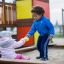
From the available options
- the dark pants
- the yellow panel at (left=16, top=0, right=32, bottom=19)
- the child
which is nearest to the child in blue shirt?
the dark pants

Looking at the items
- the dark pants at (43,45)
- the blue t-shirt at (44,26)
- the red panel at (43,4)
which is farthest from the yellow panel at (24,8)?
the blue t-shirt at (44,26)

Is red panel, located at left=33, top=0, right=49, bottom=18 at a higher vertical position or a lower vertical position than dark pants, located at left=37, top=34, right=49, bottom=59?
higher

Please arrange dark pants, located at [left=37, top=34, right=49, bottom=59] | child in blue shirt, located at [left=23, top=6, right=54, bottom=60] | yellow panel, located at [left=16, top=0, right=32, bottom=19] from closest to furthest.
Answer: child in blue shirt, located at [left=23, top=6, right=54, bottom=60], dark pants, located at [left=37, top=34, right=49, bottom=59], yellow panel, located at [left=16, top=0, right=32, bottom=19]

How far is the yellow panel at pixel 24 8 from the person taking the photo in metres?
7.23

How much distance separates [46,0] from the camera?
788cm

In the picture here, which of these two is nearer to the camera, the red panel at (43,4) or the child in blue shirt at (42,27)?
the child in blue shirt at (42,27)

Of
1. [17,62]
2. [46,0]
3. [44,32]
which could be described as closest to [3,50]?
[17,62]

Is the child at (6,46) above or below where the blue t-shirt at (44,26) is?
below

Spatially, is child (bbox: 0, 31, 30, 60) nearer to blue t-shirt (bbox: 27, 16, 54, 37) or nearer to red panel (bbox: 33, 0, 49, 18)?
blue t-shirt (bbox: 27, 16, 54, 37)

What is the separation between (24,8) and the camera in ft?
24.0

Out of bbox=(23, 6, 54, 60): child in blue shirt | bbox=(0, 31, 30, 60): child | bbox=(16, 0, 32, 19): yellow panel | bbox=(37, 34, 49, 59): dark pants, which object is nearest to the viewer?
bbox=(0, 31, 30, 60): child

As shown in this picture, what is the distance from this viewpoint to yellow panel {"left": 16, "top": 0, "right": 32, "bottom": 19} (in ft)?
23.7

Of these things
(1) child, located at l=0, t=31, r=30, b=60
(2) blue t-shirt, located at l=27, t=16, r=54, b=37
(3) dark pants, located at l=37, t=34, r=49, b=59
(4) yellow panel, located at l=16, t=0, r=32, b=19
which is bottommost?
(3) dark pants, located at l=37, t=34, r=49, b=59

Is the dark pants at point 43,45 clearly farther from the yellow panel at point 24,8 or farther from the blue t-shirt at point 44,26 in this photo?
the yellow panel at point 24,8
